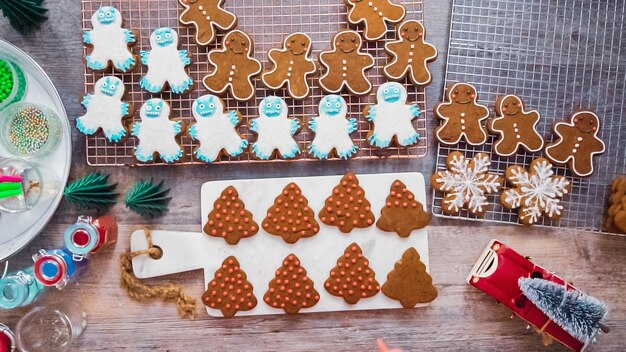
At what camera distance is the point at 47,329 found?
1631mm

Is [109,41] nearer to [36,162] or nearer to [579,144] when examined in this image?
[36,162]

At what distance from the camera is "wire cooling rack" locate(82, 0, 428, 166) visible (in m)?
1.66

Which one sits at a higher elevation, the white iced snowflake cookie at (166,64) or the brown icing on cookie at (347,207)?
the white iced snowflake cookie at (166,64)

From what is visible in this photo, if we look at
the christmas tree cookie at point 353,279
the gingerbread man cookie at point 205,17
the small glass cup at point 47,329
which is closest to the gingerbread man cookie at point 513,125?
the christmas tree cookie at point 353,279

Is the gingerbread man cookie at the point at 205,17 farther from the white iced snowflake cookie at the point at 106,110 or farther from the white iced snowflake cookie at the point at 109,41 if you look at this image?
the white iced snowflake cookie at the point at 106,110

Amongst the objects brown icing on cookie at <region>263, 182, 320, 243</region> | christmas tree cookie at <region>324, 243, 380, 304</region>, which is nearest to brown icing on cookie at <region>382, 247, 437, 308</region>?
christmas tree cookie at <region>324, 243, 380, 304</region>

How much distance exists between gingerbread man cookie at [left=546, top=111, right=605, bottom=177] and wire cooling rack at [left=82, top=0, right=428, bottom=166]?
0.41m

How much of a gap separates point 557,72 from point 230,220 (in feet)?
3.71

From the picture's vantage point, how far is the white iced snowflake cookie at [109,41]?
63.5 inches

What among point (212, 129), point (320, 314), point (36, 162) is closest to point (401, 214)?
point (320, 314)

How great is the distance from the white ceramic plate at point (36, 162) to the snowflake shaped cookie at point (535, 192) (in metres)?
1.36

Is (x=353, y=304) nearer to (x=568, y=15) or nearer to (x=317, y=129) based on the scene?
(x=317, y=129)

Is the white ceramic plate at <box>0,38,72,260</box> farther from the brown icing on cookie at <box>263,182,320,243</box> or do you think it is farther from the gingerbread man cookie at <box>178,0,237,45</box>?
the brown icing on cookie at <box>263,182,320,243</box>

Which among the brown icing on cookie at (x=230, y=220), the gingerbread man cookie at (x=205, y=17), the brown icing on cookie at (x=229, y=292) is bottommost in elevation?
the brown icing on cookie at (x=229, y=292)
